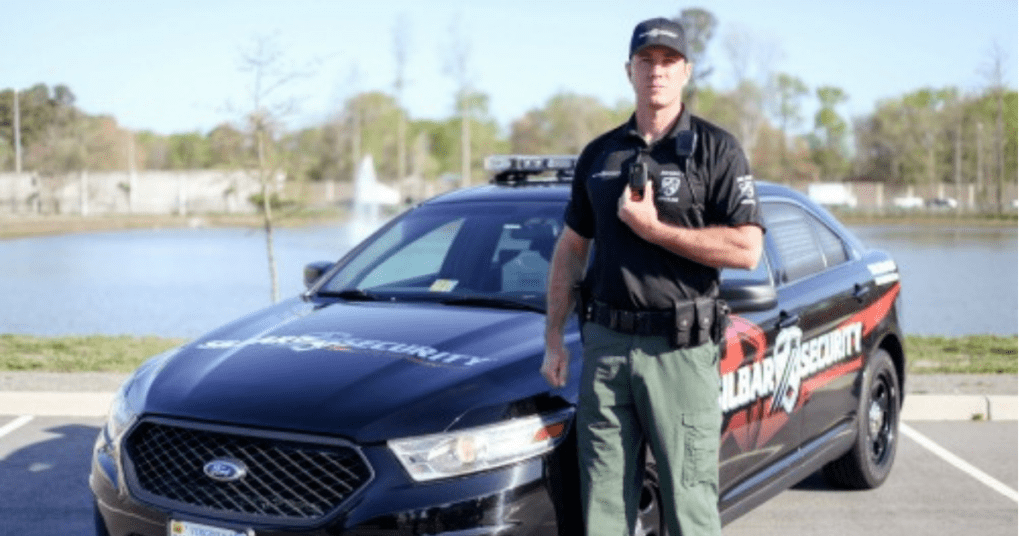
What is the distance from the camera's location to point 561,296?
372cm

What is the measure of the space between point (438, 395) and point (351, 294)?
1389mm

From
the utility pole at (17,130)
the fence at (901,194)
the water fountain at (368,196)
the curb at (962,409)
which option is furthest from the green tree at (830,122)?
the curb at (962,409)

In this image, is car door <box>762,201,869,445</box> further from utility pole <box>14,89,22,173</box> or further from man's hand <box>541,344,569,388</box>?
utility pole <box>14,89,22,173</box>

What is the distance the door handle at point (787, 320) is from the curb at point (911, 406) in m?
3.21

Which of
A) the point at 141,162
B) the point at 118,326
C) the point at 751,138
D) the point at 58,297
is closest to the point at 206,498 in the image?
the point at 118,326

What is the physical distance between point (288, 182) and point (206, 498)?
1563 cm

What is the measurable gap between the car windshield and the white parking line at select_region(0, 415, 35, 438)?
323 centimetres

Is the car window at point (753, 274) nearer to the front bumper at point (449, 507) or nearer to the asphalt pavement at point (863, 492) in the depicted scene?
the asphalt pavement at point (863, 492)

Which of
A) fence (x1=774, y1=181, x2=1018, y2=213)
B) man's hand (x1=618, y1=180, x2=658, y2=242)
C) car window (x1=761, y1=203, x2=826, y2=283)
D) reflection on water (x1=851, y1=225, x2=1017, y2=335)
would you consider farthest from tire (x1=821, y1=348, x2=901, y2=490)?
fence (x1=774, y1=181, x2=1018, y2=213)

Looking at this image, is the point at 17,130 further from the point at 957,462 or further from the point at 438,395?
the point at 438,395

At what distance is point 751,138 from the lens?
305 ft

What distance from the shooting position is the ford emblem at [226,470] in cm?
343

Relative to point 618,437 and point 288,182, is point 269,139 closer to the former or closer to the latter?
point 288,182

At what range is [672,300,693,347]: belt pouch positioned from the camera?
3.45m
